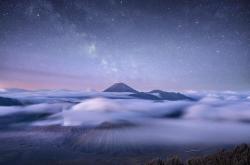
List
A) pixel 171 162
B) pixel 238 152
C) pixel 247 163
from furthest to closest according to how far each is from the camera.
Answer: pixel 171 162, pixel 238 152, pixel 247 163

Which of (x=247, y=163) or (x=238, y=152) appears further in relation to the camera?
(x=238, y=152)

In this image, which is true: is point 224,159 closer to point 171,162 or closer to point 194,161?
point 194,161

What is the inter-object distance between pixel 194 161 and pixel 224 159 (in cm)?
1854

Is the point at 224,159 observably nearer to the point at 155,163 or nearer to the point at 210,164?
the point at 210,164

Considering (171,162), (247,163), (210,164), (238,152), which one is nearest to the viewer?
(247,163)

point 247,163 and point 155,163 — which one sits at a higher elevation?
point 247,163

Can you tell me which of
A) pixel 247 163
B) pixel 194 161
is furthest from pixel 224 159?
pixel 247 163

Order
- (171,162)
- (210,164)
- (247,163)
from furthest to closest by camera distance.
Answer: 1. (171,162)
2. (210,164)
3. (247,163)

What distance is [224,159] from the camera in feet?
437

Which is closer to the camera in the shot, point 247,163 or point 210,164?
point 247,163

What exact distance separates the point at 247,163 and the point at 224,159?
2938 centimetres

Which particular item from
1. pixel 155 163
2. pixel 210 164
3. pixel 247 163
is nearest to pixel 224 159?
pixel 210 164

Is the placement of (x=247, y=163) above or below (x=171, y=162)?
above

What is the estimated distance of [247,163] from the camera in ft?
344
